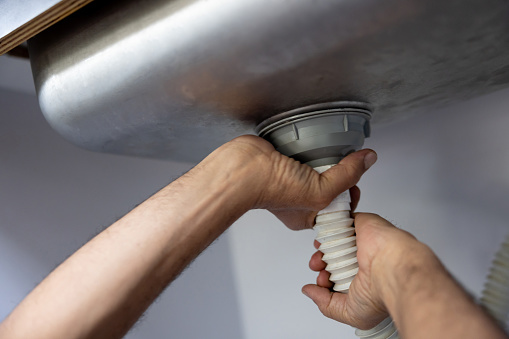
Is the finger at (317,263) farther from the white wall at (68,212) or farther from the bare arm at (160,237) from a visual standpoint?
the white wall at (68,212)

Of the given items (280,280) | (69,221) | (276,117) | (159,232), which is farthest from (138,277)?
(280,280)

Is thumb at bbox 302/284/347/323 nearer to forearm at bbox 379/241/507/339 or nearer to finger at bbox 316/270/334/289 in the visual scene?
finger at bbox 316/270/334/289

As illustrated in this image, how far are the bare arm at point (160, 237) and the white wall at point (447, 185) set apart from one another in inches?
8.8

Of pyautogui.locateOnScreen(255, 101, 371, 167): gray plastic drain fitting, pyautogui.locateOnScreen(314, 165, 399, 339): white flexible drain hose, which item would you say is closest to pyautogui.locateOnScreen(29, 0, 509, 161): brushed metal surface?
pyautogui.locateOnScreen(255, 101, 371, 167): gray plastic drain fitting

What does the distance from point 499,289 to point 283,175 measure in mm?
308

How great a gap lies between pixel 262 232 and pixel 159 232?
505mm

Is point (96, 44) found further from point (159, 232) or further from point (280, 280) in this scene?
point (280, 280)

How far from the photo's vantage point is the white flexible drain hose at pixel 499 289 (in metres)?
0.55

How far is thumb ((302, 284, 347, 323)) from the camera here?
1.86ft

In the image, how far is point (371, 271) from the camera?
1.63 feet

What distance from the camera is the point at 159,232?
45cm

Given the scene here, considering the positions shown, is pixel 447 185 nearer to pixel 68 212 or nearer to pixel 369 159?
pixel 369 159

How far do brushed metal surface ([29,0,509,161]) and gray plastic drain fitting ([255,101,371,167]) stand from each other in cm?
2

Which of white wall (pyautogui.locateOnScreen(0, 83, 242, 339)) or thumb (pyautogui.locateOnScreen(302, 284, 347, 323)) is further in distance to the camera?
white wall (pyautogui.locateOnScreen(0, 83, 242, 339))
